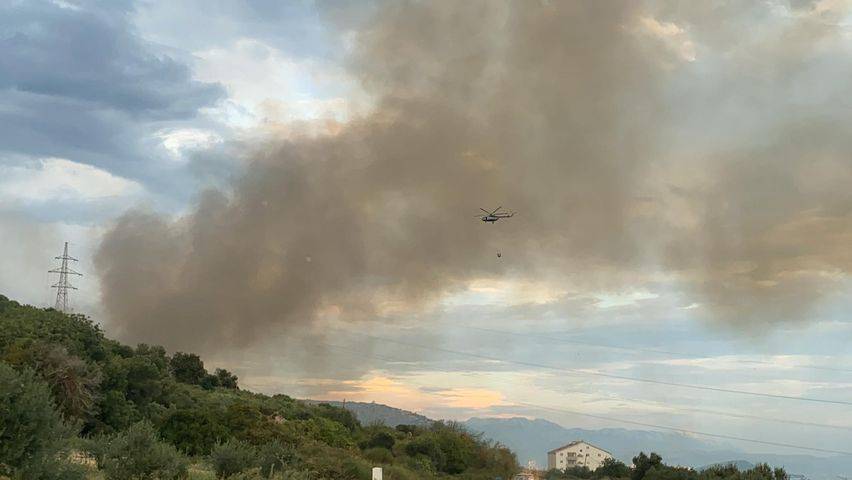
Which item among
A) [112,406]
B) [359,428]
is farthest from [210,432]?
[359,428]

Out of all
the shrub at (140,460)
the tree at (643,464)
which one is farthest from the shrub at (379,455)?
the shrub at (140,460)

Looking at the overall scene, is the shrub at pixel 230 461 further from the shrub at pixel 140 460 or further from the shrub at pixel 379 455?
the shrub at pixel 379 455

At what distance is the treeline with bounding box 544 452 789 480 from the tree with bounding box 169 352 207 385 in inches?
2335

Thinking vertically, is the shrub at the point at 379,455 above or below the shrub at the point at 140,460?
below

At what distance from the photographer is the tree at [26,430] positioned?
822 inches

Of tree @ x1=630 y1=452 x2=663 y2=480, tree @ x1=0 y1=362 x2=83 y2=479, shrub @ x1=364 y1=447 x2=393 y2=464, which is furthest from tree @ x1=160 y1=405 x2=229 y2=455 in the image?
tree @ x1=630 y1=452 x2=663 y2=480

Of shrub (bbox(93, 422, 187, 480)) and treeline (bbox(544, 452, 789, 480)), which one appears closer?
shrub (bbox(93, 422, 187, 480))

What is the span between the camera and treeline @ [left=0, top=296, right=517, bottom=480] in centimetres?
2186

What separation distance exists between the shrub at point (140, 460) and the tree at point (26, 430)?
5.23m

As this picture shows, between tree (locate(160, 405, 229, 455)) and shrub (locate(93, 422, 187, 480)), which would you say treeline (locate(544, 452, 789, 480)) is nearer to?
tree (locate(160, 405, 229, 455))

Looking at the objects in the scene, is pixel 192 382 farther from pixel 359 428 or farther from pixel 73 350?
pixel 73 350

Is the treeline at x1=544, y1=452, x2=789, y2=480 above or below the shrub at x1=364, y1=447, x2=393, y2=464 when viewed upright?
below

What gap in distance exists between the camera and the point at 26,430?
21188 millimetres

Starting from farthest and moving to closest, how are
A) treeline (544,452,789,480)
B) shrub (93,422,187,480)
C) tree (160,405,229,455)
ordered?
treeline (544,452,789,480) → tree (160,405,229,455) → shrub (93,422,187,480)
